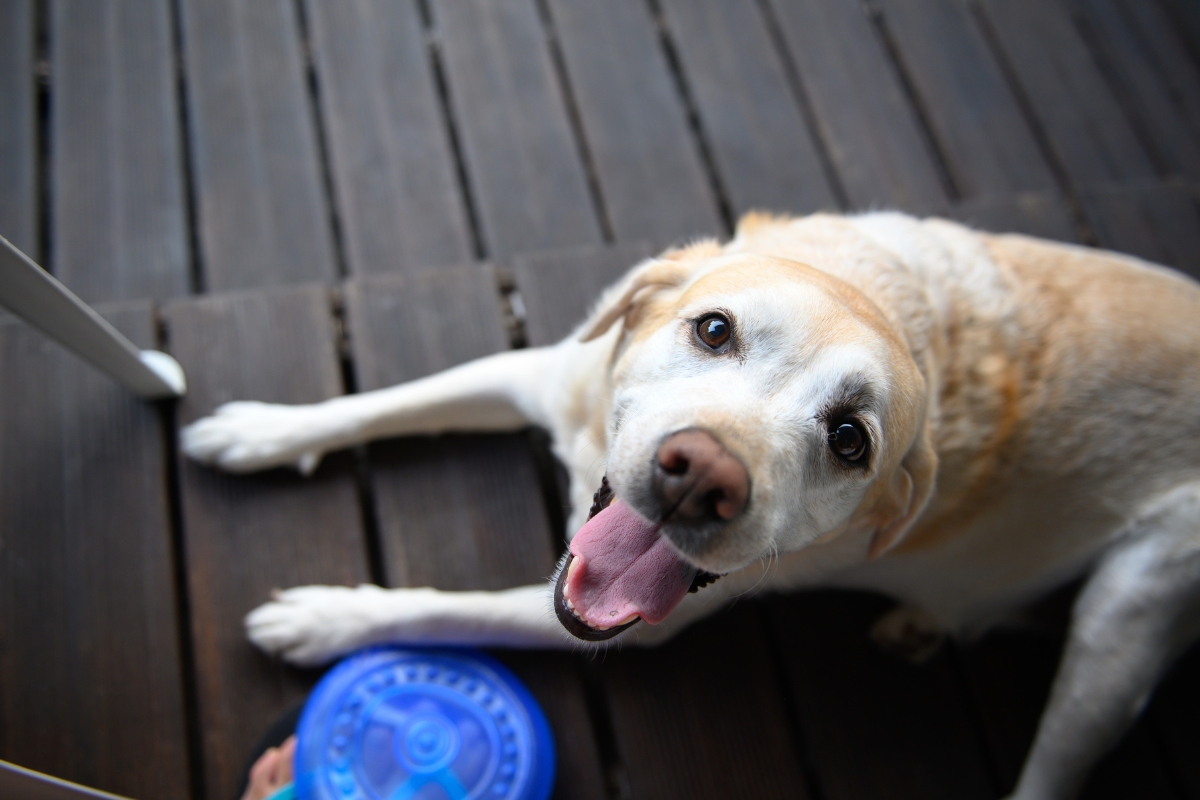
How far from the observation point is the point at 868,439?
58.1 inches

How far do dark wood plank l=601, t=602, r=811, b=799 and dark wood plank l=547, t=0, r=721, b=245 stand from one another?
144cm

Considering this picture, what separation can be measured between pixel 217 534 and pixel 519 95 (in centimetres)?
188

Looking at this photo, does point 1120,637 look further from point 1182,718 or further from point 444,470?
point 444,470

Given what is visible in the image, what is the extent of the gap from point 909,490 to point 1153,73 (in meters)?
3.01

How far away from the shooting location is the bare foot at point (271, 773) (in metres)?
1.75

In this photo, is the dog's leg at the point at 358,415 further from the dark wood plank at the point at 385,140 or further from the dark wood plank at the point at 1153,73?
the dark wood plank at the point at 1153,73

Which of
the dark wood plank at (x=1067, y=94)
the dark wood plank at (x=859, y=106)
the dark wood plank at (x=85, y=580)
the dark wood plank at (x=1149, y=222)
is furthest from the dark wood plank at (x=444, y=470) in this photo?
the dark wood plank at (x=1067, y=94)

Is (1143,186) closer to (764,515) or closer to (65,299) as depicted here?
(764,515)

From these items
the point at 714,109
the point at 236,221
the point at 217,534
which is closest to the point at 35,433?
the point at 217,534

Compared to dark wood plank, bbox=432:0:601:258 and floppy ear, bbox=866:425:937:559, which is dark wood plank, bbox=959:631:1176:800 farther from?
dark wood plank, bbox=432:0:601:258

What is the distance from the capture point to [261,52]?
2752 mm

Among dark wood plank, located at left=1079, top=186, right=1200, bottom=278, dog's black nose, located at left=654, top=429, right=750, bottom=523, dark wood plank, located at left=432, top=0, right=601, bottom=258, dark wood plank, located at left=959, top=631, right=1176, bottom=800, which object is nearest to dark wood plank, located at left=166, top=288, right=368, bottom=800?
dark wood plank, located at left=432, top=0, right=601, bottom=258

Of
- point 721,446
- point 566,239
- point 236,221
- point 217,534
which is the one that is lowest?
point 721,446

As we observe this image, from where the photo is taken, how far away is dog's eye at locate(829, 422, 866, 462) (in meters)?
1.48
